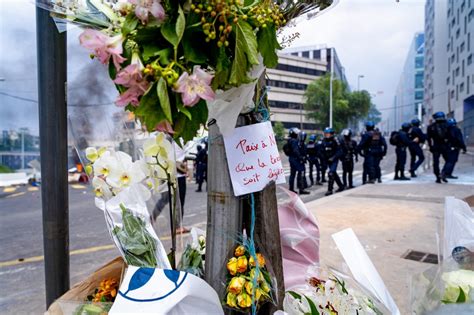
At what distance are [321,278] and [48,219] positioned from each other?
107 cm

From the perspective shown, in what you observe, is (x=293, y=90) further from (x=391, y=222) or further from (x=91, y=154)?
(x=91, y=154)

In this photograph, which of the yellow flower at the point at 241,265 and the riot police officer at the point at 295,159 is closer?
the yellow flower at the point at 241,265

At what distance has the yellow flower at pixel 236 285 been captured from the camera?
43.2 inches

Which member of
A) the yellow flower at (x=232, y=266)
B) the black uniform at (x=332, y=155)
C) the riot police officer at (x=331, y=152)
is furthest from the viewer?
the riot police officer at (x=331, y=152)

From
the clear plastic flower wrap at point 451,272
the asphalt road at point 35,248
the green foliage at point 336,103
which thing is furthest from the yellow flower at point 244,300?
the green foliage at point 336,103

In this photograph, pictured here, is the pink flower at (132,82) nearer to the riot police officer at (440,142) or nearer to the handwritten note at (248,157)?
the handwritten note at (248,157)

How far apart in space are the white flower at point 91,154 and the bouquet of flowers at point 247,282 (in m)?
0.57

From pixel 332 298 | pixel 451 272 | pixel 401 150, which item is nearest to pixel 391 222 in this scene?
pixel 451 272

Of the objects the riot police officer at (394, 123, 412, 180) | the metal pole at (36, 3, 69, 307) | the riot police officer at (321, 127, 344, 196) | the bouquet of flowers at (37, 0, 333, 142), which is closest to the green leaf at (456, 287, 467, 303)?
the bouquet of flowers at (37, 0, 333, 142)

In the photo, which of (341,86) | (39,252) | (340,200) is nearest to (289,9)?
(39,252)

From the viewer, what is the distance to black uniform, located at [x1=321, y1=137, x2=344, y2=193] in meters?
9.63

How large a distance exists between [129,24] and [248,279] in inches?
30.2

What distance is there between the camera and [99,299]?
3.80 feet

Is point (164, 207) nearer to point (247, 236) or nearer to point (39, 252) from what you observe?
point (247, 236)
